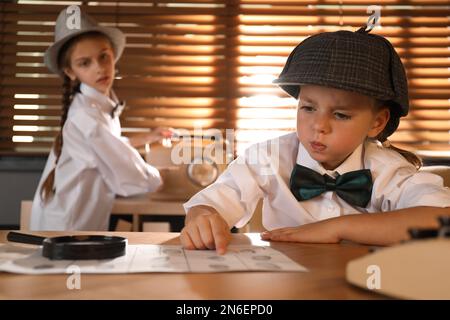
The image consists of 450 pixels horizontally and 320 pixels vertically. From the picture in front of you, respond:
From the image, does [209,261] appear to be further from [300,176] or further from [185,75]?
[185,75]

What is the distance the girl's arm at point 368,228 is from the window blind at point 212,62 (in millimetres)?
1620

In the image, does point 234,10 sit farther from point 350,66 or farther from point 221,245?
point 221,245

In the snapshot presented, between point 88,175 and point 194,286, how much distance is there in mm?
1500

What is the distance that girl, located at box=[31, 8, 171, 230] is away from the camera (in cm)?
187

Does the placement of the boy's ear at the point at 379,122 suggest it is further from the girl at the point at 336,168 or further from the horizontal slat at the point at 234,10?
→ the horizontal slat at the point at 234,10

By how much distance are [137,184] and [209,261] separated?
1.34 m

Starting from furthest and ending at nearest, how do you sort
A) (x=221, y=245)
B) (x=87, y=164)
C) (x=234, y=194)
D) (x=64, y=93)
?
(x=64, y=93), (x=87, y=164), (x=234, y=194), (x=221, y=245)

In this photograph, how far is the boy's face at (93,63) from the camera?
1.99m

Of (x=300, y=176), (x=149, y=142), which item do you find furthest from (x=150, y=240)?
(x=149, y=142)

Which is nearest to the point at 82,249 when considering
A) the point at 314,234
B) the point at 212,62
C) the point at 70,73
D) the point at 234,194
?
the point at 314,234

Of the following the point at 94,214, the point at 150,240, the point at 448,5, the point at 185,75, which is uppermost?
the point at 448,5

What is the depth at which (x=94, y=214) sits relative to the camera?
1883 mm

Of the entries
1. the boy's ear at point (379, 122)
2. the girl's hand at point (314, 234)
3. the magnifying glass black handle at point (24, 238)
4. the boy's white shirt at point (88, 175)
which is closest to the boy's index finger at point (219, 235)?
the girl's hand at point (314, 234)

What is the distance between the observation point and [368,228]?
2.66 ft
